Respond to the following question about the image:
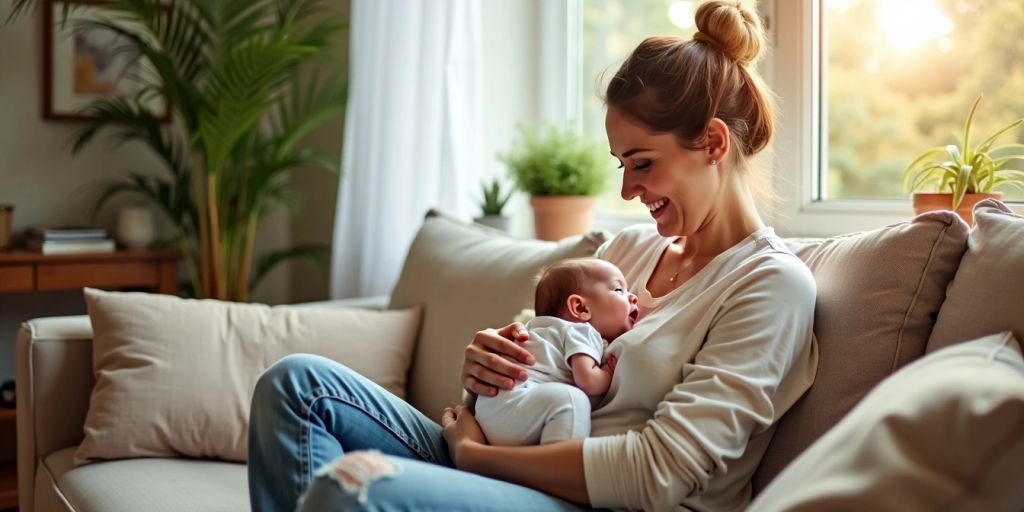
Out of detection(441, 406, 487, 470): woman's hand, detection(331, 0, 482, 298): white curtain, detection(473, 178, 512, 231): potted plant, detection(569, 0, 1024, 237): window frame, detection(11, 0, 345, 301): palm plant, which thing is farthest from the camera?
detection(11, 0, 345, 301): palm plant

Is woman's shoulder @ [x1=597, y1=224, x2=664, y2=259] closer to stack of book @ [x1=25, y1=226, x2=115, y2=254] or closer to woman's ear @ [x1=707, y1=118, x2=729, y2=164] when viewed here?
woman's ear @ [x1=707, y1=118, x2=729, y2=164]

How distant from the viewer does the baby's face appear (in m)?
1.63

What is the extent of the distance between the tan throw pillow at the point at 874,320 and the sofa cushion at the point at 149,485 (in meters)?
1.00

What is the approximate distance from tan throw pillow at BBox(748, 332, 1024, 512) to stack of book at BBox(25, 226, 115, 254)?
9.86 feet

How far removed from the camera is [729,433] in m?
1.37

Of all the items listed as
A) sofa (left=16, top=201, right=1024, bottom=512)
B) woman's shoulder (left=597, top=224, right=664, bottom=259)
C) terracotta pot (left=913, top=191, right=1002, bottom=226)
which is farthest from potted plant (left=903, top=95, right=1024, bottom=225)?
woman's shoulder (left=597, top=224, right=664, bottom=259)

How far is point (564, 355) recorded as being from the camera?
1.59 meters

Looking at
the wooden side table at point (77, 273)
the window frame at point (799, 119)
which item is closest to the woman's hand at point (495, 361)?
Result: the window frame at point (799, 119)

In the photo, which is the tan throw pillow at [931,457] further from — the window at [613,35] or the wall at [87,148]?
the wall at [87,148]

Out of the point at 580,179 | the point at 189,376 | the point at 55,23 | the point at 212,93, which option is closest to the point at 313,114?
the point at 212,93

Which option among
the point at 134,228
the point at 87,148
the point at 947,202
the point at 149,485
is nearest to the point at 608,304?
the point at 947,202

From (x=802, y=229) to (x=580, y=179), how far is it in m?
0.62

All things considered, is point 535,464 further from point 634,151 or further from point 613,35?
point 613,35

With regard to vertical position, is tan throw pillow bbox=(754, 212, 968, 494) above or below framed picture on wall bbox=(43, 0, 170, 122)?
below
